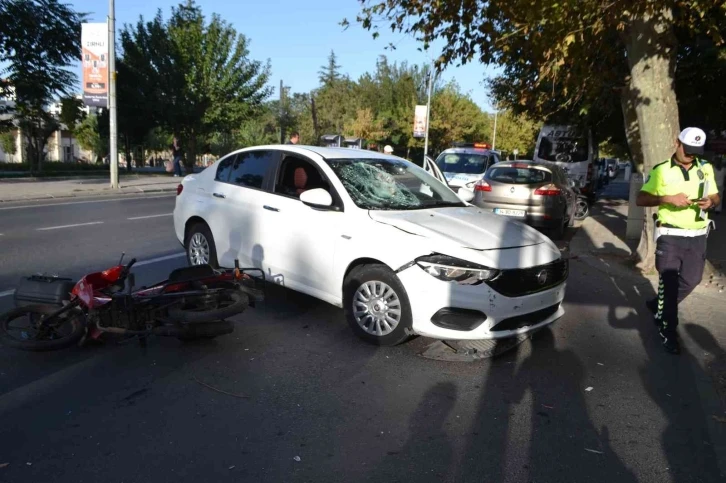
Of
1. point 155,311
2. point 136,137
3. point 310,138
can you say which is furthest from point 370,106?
point 155,311

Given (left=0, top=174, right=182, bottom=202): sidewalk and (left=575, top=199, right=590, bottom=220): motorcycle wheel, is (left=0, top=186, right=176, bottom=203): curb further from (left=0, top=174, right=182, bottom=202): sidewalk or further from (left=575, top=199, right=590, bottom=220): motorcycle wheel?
(left=575, top=199, right=590, bottom=220): motorcycle wheel

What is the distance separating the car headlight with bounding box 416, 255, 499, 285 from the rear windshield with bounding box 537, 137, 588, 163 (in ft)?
51.7

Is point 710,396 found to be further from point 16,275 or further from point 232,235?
point 16,275

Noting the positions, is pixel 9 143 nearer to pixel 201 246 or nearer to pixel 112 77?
pixel 112 77

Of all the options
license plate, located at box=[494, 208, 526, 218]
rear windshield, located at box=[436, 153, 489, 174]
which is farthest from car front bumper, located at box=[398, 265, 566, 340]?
Result: rear windshield, located at box=[436, 153, 489, 174]

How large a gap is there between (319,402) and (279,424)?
396 millimetres

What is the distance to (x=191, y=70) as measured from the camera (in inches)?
1293

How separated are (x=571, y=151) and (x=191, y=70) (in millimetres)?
22178

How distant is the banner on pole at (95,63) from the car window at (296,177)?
16.4 m

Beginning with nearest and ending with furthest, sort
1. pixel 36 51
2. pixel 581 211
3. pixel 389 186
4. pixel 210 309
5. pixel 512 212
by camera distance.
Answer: pixel 210 309
pixel 389 186
pixel 512 212
pixel 581 211
pixel 36 51

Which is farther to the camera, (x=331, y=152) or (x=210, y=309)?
(x=331, y=152)

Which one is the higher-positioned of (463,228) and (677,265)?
(463,228)

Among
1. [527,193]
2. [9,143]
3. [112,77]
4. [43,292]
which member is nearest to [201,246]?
[43,292]

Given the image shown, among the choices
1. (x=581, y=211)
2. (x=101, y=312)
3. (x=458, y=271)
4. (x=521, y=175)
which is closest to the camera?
(x=458, y=271)
